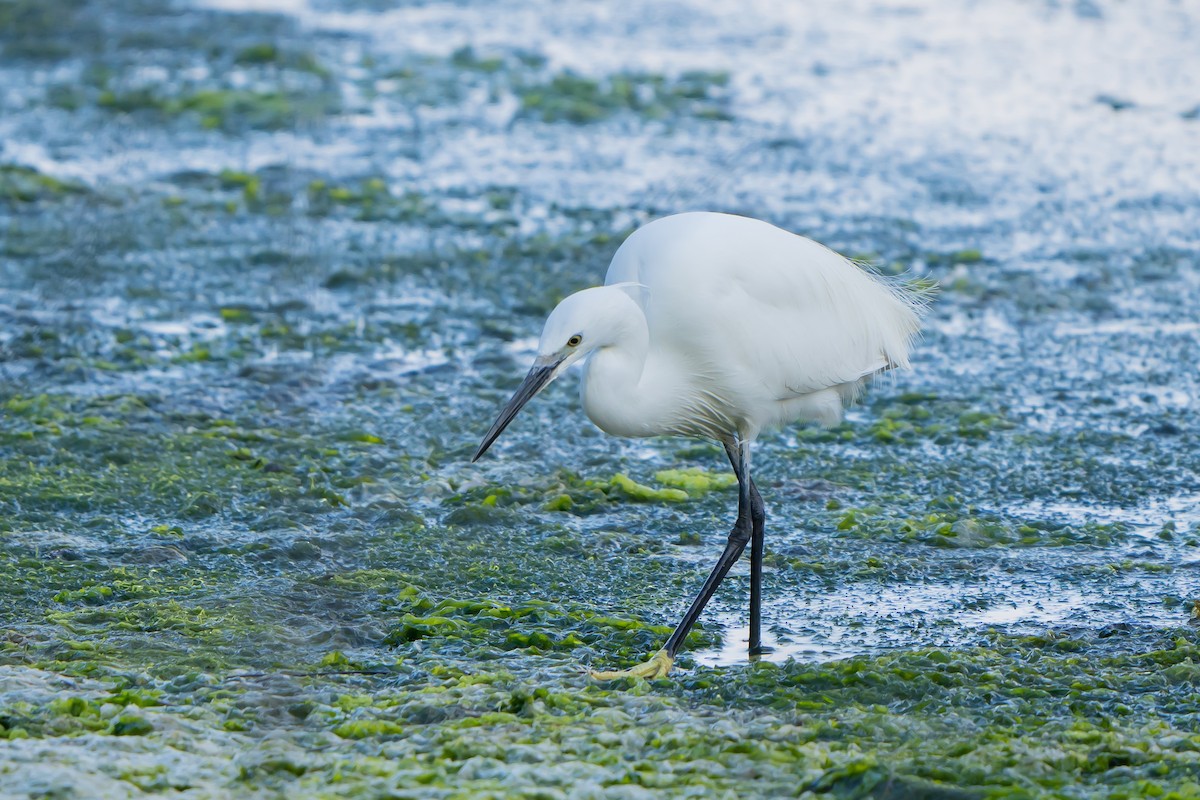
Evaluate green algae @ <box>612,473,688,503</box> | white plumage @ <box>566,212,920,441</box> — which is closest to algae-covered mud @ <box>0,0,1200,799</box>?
green algae @ <box>612,473,688,503</box>

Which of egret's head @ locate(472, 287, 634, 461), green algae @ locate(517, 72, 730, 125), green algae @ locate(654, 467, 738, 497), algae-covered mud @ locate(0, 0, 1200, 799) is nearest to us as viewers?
algae-covered mud @ locate(0, 0, 1200, 799)

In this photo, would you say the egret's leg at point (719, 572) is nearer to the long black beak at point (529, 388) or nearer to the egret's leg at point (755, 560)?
the egret's leg at point (755, 560)

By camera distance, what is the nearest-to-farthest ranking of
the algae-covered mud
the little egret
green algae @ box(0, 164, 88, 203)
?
the algae-covered mud, the little egret, green algae @ box(0, 164, 88, 203)

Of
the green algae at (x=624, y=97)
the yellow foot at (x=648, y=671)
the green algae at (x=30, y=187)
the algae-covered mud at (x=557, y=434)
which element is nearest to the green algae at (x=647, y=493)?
the algae-covered mud at (x=557, y=434)

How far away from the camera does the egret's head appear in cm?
446

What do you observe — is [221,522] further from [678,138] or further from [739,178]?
[678,138]

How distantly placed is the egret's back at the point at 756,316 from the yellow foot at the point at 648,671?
840 mm

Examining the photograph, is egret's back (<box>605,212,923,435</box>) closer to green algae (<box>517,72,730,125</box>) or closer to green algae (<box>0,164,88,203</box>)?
green algae (<box>0,164,88,203</box>)

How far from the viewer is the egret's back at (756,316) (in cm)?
486

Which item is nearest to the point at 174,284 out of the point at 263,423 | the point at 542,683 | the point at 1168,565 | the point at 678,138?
the point at 263,423

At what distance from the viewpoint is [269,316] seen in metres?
7.83

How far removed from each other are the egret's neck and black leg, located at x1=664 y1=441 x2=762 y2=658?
1.60ft

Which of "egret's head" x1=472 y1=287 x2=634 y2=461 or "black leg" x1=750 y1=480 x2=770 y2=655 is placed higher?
"egret's head" x1=472 y1=287 x2=634 y2=461

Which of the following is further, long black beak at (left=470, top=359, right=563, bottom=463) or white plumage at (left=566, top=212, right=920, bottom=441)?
white plumage at (left=566, top=212, right=920, bottom=441)
